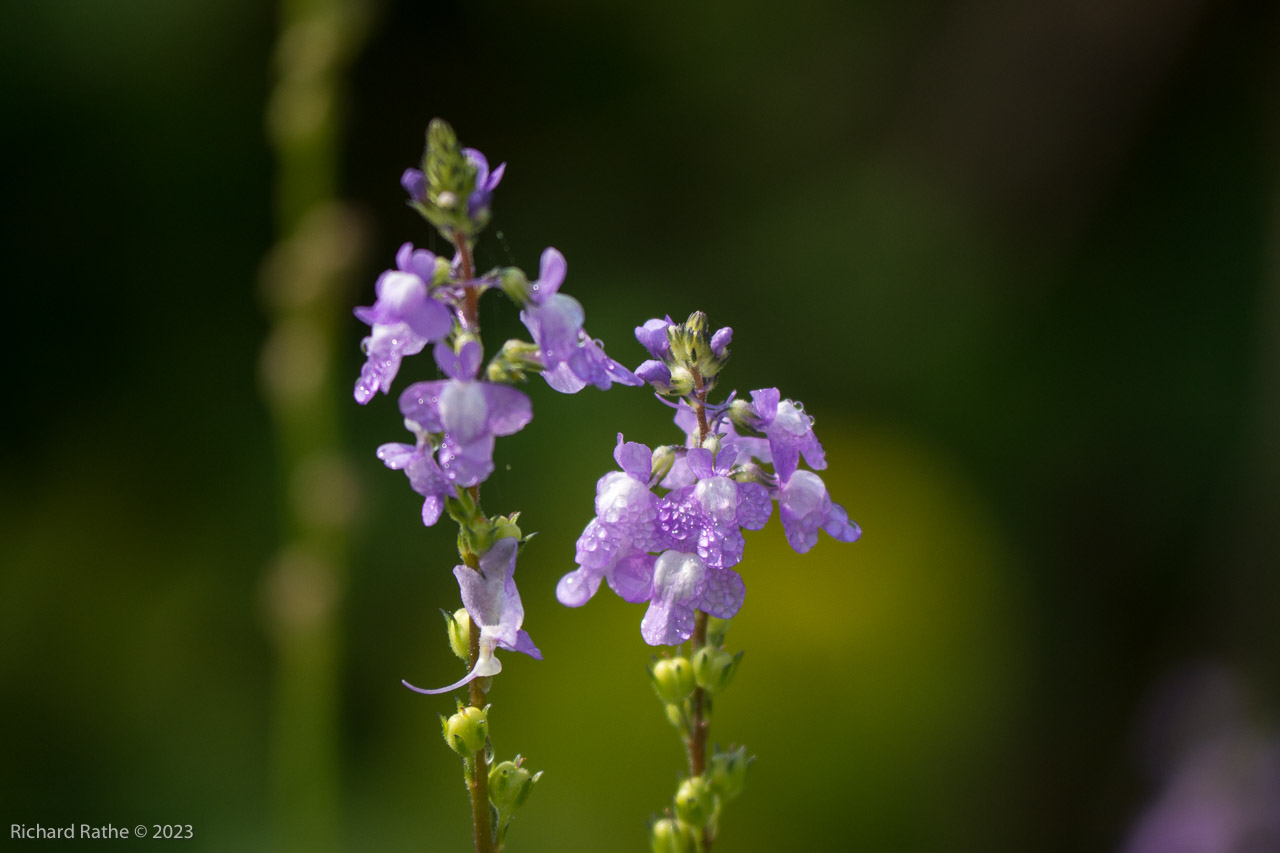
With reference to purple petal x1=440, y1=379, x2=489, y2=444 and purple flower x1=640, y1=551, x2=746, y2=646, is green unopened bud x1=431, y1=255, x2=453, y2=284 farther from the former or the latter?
purple flower x1=640, y1=551, x2=746, y2=646

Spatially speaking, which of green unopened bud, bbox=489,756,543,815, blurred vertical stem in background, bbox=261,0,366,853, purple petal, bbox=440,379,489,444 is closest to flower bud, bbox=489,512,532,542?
purple petal, bbox=440,379,489,444

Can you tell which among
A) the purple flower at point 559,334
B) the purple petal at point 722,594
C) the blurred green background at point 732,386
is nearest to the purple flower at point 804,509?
the purple petal at point 722,594

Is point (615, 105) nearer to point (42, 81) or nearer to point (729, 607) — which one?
point (42, 81)

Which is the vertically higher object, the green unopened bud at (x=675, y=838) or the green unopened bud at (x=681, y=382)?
the green unopened bud at (x=681, y=382)

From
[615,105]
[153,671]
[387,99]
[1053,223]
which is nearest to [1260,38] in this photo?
[1053,223]

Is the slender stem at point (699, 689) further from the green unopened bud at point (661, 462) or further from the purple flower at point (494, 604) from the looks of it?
the purple flower at point (494, 604)
